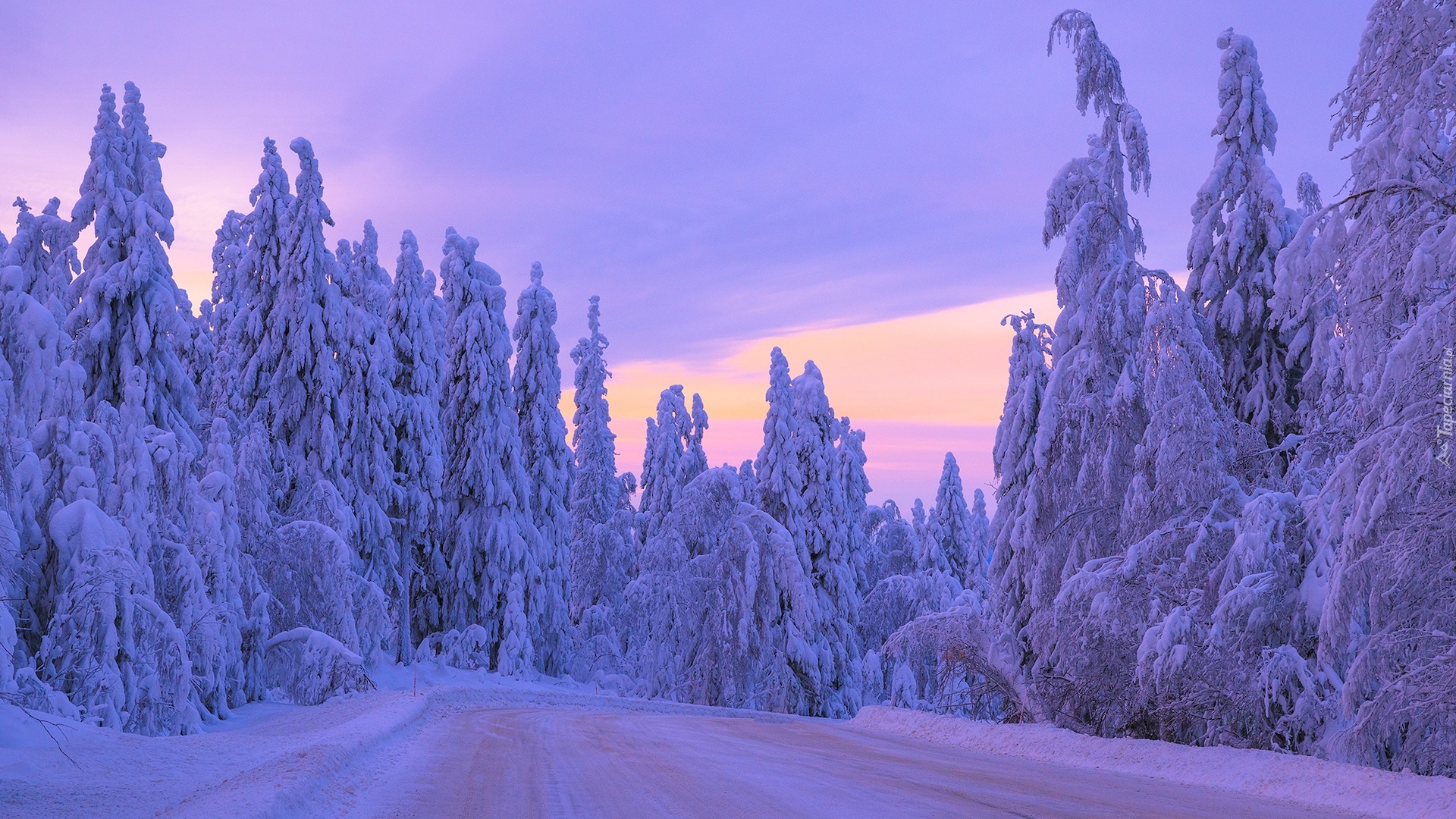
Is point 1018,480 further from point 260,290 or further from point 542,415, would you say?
point 542,415

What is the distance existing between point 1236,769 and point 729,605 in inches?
1134

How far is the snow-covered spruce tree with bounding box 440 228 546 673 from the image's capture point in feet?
139

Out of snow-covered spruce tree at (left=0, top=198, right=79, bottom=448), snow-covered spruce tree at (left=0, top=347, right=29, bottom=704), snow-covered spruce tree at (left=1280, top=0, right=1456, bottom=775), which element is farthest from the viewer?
snow-covered spruce tree at (left=0, top=198, right=79, bottom=448)

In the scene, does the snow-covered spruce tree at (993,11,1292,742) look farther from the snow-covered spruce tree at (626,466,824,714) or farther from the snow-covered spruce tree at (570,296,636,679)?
the snow-covered spruce tree at (570,296,636,679)

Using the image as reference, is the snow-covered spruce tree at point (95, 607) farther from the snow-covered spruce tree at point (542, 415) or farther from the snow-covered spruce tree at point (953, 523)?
the snow-covered spruce tree at point (953, 523)

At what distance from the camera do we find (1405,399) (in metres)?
11.2

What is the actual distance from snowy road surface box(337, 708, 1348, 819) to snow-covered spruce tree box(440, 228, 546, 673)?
25835mm

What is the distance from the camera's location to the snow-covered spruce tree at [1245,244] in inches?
878

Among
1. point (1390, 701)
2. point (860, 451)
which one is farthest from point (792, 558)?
point (1390, 701)

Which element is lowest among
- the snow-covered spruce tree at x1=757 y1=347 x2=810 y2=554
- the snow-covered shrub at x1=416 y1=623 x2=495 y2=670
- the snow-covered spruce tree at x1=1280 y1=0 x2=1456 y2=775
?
the snow-covered shrub at x1=416 y1=623 x2=495 y2=670

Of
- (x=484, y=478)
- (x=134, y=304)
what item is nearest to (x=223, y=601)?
(x=134, y=304)

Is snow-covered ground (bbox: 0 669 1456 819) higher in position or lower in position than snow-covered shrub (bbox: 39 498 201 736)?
lower

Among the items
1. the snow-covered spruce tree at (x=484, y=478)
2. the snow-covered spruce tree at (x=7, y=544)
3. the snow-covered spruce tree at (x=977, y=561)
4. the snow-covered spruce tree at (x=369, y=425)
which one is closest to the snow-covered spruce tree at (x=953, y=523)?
the snow-covered spruce tree at (x=977, y=561)

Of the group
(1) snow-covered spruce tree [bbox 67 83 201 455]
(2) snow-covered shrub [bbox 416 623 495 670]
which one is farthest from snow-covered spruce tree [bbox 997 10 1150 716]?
(2) snow-covered shrub [bbox 416 623 495 670]
